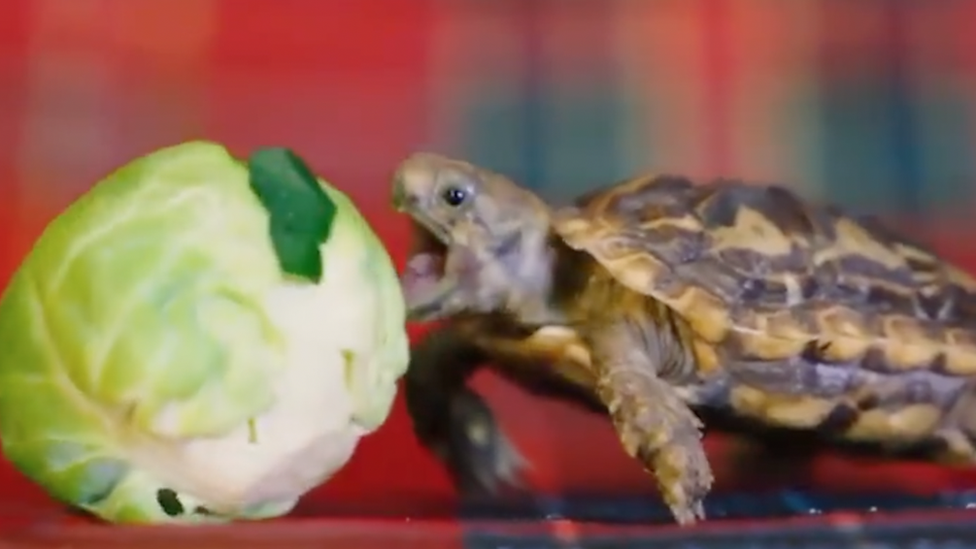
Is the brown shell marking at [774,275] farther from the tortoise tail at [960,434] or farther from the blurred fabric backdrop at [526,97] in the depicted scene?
the blurred fabric backdrop at [526,97]

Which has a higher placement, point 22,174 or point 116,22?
point 116,22

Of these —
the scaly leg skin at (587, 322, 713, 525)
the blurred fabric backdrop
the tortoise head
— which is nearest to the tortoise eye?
the tortoise head

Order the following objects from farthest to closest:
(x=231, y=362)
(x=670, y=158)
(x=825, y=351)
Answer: (x=670, y=158) < (x=825, y=351) < (x=231, y=362)

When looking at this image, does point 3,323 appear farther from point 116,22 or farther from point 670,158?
point 670,158

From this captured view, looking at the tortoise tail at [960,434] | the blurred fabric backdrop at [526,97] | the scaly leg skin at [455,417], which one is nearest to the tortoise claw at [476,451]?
the scaly leg skin at [455,417]

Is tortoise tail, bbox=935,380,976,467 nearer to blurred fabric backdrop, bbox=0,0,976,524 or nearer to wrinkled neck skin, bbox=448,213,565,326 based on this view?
blurred fabric backdrop, bbox=0,0,976,524

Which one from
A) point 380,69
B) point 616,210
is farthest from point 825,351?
point 380,69
